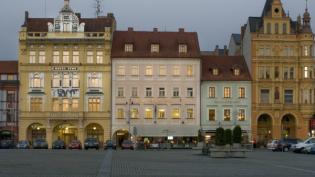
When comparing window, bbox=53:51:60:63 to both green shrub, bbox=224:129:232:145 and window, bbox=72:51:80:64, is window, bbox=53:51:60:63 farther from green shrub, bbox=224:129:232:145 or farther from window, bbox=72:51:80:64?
green shrub, bbox=224:129:232:145

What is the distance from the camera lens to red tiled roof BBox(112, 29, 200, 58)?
9694 centimetres

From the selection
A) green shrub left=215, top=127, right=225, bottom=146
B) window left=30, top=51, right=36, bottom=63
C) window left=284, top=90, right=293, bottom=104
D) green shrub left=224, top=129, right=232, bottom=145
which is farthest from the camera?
window left=284, top=90, right=293, bottom=104

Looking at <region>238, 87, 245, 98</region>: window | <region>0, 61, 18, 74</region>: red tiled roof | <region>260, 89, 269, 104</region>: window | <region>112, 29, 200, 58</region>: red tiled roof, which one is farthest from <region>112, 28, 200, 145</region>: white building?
<region>0, 61, 18, 74</region>: red tiled roof

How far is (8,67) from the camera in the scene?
323 ft

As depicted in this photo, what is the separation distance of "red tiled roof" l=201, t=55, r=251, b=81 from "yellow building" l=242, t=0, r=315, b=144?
4.99 feet

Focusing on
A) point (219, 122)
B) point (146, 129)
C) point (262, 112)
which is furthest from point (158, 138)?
point (262, 112)

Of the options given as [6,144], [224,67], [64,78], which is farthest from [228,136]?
[64,78]

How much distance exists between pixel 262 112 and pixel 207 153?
136ft

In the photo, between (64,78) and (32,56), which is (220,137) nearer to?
(64,78)

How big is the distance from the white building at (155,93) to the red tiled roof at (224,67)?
1.88 m

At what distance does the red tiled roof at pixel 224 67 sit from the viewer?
3839 inches

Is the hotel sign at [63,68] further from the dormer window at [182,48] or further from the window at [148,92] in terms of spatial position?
the dormer window at [182,48]

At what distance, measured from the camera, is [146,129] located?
96.3 m

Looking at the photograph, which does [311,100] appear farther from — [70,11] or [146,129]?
[70,11]
